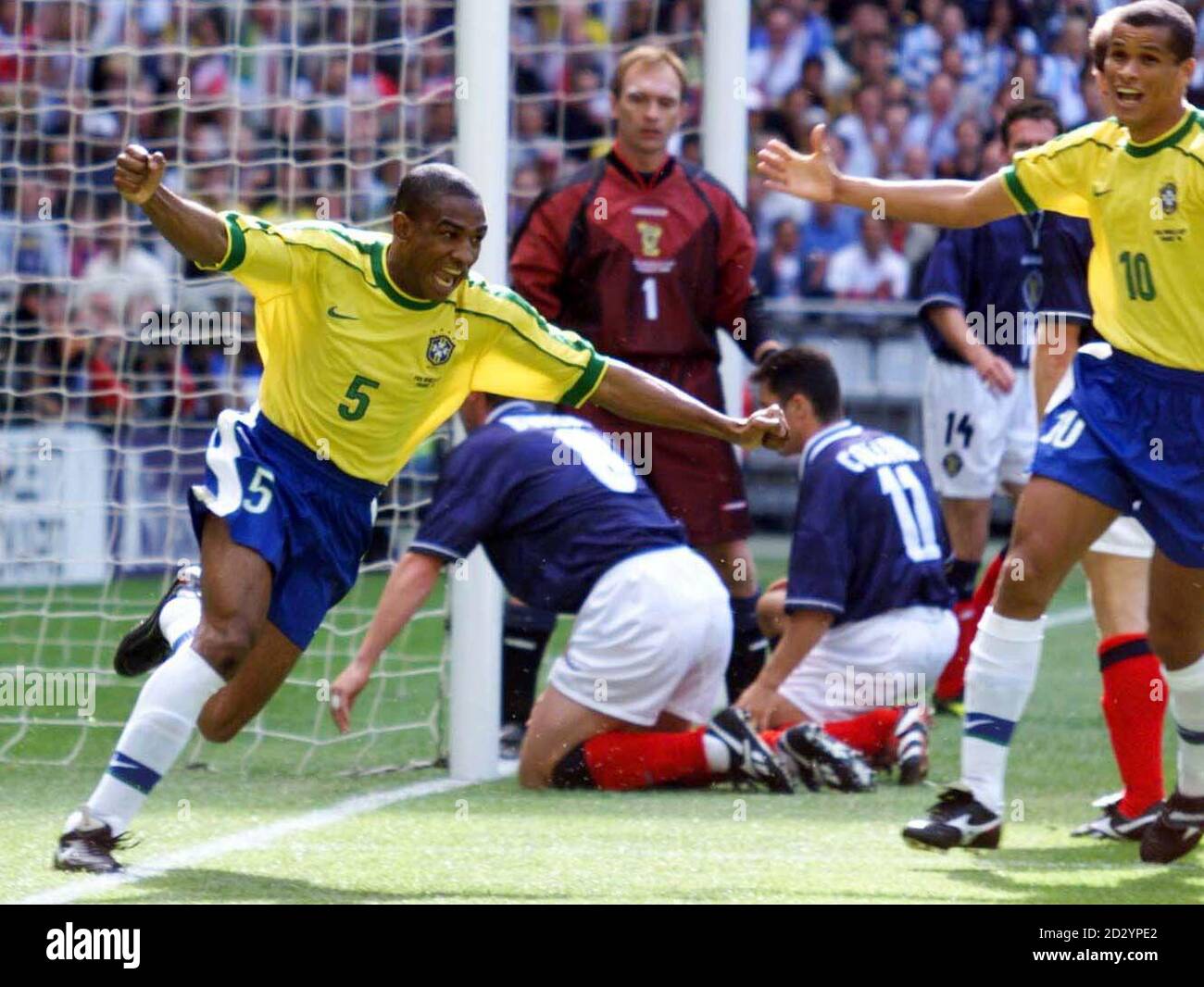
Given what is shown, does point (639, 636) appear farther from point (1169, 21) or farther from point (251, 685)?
point (1169, 21)

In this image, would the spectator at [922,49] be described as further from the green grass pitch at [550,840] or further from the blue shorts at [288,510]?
the blue shorts at [288,510]

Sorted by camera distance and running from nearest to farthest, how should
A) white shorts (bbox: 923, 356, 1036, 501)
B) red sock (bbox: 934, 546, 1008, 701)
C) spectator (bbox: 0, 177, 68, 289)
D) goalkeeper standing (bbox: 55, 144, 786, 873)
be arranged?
1. goalkeeper standing (bbox: 55, 144, 786, 873)
2. red sock (bbox: 934, 546, 1008, 701)
3. white shorts (bbox: 923, 356, 1036, 501)
4. spectator (bbox: 0, 177, 68, 289)

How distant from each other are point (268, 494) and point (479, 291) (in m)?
0.75

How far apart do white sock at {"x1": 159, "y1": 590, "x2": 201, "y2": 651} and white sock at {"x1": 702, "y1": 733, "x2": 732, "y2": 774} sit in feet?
5.18

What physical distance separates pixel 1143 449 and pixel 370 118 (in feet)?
23.6

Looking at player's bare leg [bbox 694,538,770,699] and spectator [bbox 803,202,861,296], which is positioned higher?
spectator [bbox 803,202,861,296]

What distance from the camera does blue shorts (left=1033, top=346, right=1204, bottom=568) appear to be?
5184 mm

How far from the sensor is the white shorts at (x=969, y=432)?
8.99 meters

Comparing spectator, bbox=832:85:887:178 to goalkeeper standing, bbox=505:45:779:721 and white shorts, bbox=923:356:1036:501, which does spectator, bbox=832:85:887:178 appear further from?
goalkeeper standing, bbox=505:45:779:721

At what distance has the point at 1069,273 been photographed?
276 inches

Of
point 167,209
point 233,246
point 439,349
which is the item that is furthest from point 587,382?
point 167,209

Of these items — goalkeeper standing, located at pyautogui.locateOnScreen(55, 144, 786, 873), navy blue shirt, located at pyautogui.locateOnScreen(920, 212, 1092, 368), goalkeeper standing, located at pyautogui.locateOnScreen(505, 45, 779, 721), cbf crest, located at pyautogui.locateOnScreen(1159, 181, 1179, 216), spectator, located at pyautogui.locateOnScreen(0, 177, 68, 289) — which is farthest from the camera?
spectator, located at pyautogui.locateOnScreen(0, 177, 68, 289)

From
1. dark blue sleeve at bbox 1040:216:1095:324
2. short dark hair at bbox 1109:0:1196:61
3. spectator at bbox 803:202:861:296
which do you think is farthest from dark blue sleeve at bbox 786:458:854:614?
spectator at bbox 803:202:861:296
